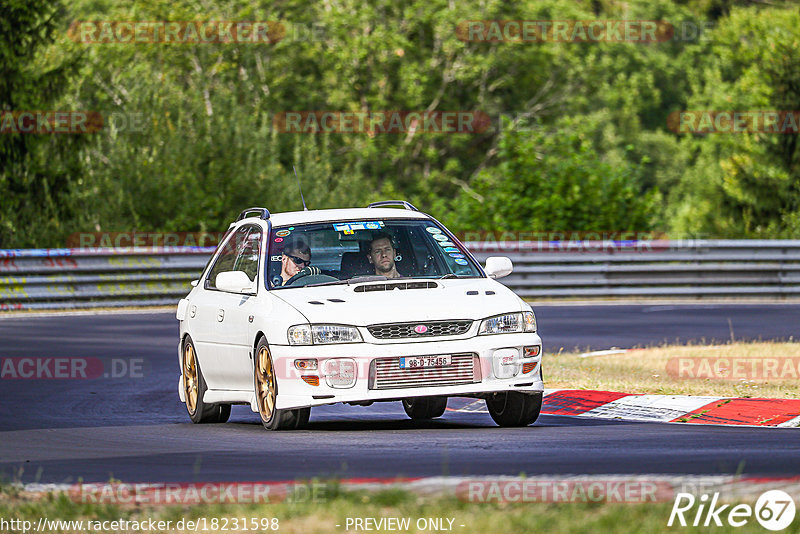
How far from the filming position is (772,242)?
27.1 m

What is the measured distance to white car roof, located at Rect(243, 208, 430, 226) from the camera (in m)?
11.3

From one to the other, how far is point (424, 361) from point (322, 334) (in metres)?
0.70

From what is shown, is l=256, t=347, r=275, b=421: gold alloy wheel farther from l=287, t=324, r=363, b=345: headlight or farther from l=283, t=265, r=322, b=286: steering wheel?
l=283, t=265, r=322, b=286: steering wheel

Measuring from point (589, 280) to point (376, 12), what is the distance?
2737 centimetres

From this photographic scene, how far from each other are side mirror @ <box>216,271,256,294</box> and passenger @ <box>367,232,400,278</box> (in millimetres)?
941

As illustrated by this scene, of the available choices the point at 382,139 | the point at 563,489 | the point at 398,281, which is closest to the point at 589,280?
the point at 398,281

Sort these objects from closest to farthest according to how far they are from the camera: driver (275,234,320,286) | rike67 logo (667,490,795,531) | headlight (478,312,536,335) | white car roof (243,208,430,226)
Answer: rike67 logo (667,490,795,531) < headlight (478,312,536,335) < driver (275,234,320,286) < white car roof (243,208,430,226)

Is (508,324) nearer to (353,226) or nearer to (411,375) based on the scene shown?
(411,375)

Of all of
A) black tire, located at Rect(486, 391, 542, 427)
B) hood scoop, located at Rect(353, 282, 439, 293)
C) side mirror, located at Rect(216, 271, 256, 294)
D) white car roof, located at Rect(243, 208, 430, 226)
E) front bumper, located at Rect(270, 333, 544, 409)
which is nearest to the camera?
front bumper, located at Rect(270, 333, 544, 409)

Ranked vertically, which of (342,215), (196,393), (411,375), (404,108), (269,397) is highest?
(342,215)

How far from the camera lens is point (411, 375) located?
980cm

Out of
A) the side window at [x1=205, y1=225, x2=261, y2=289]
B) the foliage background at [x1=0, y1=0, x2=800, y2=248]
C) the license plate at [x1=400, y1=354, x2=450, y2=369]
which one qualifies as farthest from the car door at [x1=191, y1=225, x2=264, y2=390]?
the foliage background at [x1=0, y1=0, x2=800, y2=248]

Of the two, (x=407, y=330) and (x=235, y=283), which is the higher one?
(x=235, y=283)

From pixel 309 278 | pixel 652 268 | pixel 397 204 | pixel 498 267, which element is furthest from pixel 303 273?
pixel 652 268
